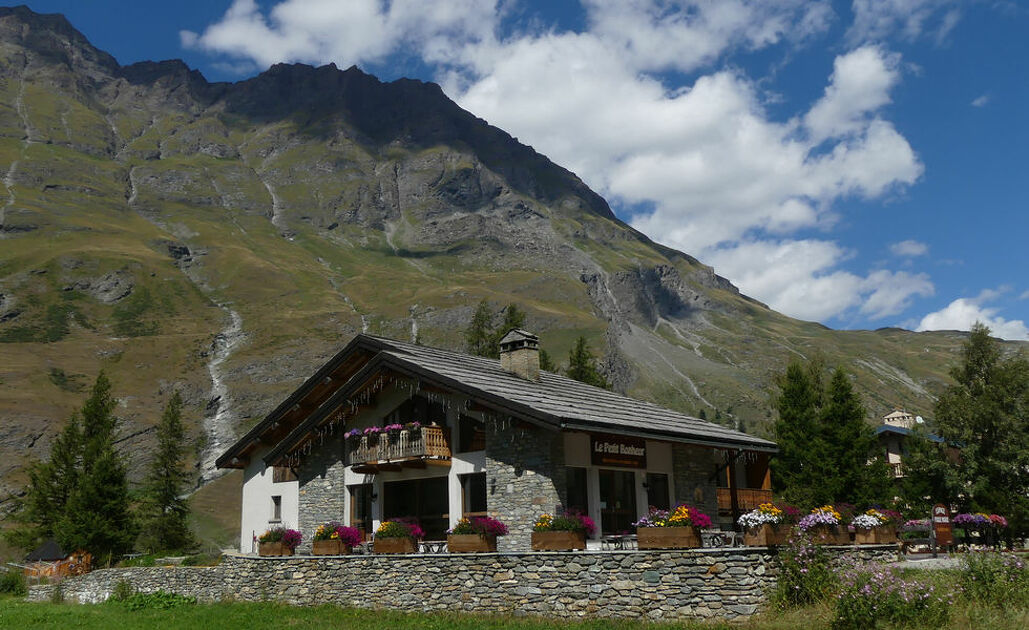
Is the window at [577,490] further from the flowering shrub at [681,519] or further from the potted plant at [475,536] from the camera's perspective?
the flowering shrub at [681,519]

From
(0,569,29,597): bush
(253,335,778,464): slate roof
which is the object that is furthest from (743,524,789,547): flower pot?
(0,569,29,597): bush

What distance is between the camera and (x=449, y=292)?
185 meters

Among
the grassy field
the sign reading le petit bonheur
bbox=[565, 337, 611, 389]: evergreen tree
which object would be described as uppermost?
bbox=[565, 337, 611, 389]: evergreen tree

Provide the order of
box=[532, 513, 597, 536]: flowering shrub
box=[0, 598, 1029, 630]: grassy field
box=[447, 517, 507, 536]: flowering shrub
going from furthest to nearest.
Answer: box=[447, 517, 507, 536]: flowering shrub → box=[532, 513, 597, 536]: flowering shrub → box=[0, 598, 1029, 630]: grassy field

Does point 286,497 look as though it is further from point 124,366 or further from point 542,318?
point 542,318

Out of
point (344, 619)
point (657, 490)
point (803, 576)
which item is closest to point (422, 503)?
point (657, 490)

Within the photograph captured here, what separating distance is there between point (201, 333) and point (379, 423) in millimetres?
130309

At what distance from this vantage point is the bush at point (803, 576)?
1297cm

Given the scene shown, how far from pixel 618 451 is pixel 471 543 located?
5.70 meters

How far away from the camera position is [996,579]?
11719 mm

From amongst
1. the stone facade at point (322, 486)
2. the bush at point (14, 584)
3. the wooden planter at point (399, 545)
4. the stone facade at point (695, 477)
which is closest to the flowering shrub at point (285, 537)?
the stone facade at point (322, 486)

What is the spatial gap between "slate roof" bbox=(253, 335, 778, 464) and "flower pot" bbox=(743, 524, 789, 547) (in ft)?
19.1

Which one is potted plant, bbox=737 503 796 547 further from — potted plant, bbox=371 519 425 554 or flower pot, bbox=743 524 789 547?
potted plant, bbox=371 519 425 554

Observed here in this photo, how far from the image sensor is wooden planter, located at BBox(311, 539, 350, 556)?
21.7m
